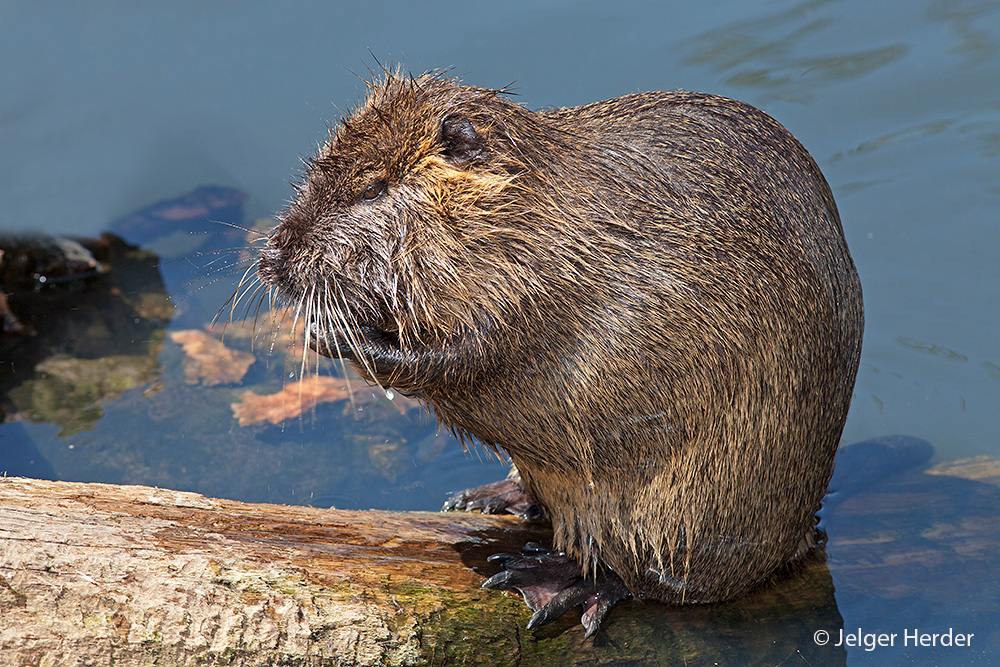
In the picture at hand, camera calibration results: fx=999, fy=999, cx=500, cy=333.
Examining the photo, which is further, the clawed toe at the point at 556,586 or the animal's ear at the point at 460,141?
the clawed toe at the point at 556,586

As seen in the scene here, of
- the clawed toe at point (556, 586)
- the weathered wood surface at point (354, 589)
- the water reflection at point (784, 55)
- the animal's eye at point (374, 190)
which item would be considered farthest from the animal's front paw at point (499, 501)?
the water reflection at point (784, 55)

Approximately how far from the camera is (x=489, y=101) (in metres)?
2.91

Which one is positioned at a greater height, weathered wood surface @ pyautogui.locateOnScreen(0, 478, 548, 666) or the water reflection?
the water reflection

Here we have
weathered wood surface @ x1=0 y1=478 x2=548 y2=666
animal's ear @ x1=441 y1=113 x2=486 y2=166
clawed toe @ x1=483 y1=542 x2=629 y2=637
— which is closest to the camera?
weathered wood surface @ x1=0 y1=478 x2=548 y2=666

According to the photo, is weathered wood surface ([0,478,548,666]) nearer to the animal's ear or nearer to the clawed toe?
the clawed toe

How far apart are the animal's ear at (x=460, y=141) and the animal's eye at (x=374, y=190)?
0.20 meters

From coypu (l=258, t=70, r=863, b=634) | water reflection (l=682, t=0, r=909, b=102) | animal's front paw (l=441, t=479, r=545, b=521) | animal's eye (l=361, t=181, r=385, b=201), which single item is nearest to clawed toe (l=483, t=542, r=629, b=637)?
coypu (l=258, t=70, r=863, b=634)

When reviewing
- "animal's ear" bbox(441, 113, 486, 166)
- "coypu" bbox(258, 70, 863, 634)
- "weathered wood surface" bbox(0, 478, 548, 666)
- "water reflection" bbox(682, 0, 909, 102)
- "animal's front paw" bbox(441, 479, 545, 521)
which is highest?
"water reflection" bbox(682, 0, 909, 102)

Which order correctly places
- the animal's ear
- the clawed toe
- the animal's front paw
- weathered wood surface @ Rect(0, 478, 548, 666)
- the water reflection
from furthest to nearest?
the water reflection < the animal's front paw < the clawed toe < the animal's ear < weathered wood surface @ Rect(0, 478, 548, 666)

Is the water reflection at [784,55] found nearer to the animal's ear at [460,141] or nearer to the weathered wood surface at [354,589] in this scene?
the weathered wood surface at [354,589]

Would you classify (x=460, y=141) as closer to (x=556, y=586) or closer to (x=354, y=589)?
(x=354, y=589)

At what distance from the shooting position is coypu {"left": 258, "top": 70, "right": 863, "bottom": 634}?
2852 millimetres

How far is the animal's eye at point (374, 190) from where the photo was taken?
288 centimetres

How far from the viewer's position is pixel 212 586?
8.75 feet
